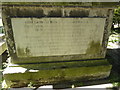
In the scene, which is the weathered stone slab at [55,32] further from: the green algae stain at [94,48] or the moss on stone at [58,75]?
the moss on stone at [58,75]

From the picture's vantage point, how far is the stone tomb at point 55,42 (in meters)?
3.18

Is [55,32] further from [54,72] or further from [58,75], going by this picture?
[58,75]

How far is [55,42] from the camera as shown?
363cm

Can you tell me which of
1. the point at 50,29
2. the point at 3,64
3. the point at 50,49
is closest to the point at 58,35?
the point at 50,29

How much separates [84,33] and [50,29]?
1.28 meters

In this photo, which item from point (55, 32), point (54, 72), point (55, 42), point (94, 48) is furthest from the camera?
point (94, 48)

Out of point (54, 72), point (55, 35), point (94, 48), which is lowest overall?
point (54, 72)

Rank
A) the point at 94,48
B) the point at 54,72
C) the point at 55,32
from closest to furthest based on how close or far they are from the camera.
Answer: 1. the point at 55,32
2. the point at 54,72
3. the point at 94,48

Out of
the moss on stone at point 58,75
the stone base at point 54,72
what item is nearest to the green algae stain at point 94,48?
the stone base at point 54,72

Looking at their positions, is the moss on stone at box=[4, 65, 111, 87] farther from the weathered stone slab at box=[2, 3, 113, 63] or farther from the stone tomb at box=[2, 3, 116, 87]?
the weathered stone slab at box=[2, 3, 113, 63]

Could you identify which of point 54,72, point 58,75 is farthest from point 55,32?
point 58,75

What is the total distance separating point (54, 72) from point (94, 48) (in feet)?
6.14

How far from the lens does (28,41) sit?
11.5 feet

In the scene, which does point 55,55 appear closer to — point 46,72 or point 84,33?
point 46,72
